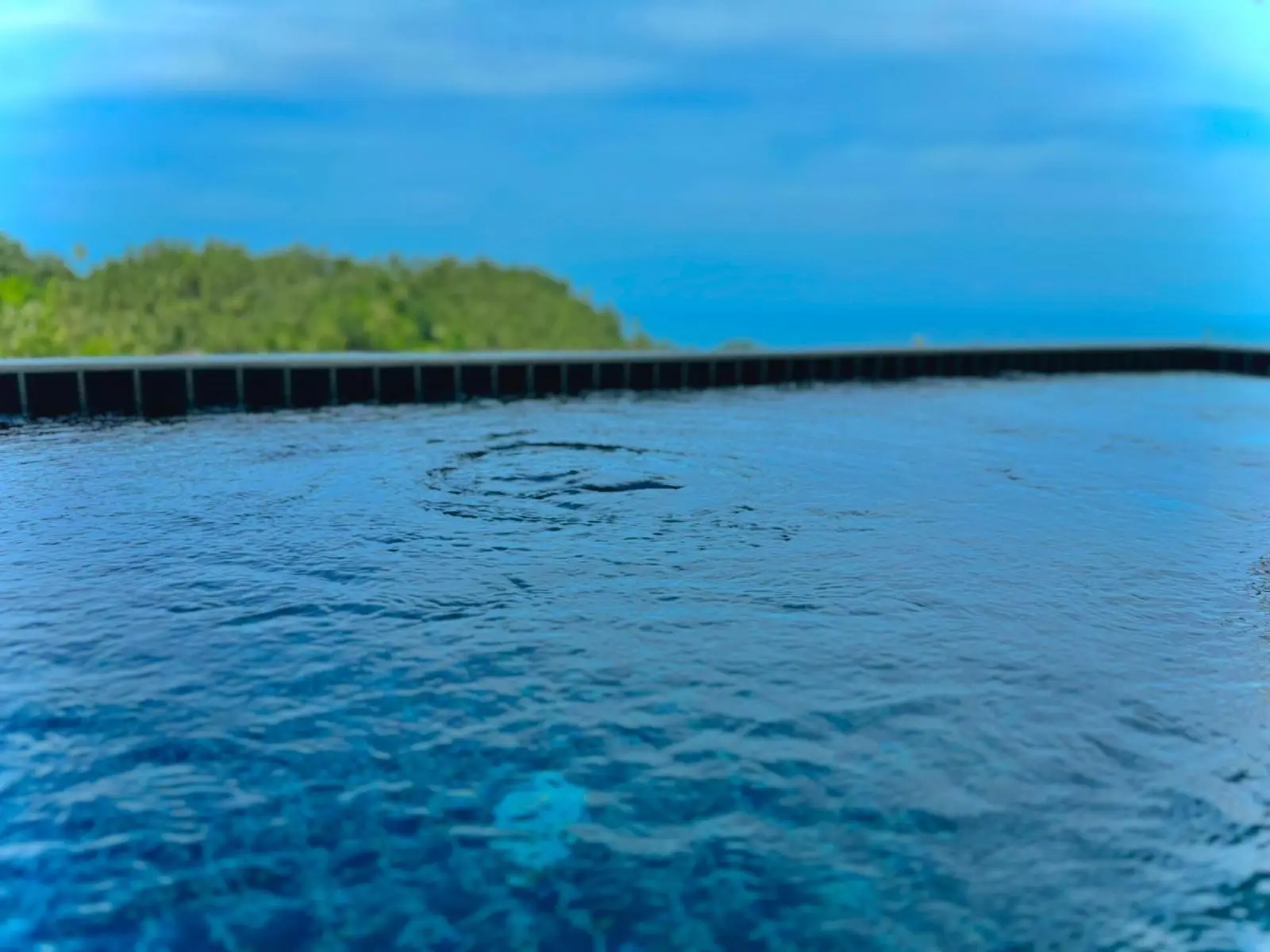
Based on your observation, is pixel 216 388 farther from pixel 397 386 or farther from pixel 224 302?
pixel 224 302

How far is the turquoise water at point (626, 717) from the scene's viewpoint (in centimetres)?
303

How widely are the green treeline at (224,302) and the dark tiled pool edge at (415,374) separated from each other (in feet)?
66.1

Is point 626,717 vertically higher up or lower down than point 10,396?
lower down

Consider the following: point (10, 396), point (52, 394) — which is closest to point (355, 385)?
point (52, 394)

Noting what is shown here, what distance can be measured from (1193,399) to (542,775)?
1417cm

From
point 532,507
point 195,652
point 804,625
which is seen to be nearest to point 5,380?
point 532,507

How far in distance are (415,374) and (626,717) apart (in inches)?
387

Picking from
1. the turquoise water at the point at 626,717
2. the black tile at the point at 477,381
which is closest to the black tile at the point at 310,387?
the black tile at the point at 477,381

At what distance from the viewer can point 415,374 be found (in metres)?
13.2

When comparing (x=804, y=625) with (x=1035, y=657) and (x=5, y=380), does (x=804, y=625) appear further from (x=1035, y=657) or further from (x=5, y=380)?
(x=5, y=380)

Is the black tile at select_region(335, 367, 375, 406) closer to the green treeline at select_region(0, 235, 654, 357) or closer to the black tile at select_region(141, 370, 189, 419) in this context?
the black tile at select_region(141, 370, 189, 419)

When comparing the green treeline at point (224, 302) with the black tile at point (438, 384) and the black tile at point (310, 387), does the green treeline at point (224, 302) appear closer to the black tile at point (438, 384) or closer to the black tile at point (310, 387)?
the black tile at point (438, 384)

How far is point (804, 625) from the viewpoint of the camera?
16.7 feet

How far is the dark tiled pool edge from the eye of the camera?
1163 centimetres
